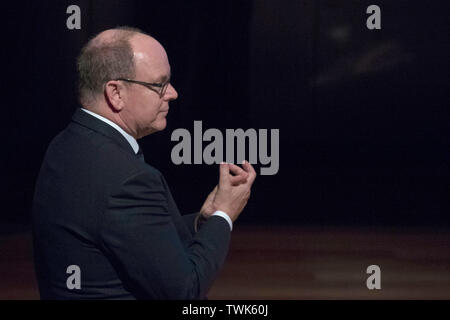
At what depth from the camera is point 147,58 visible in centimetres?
144

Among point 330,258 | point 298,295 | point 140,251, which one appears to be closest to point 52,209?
point 140,251

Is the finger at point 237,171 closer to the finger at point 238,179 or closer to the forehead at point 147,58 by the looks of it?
the finger at point 238,179

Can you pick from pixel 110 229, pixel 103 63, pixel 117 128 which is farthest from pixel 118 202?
pixel 103 63

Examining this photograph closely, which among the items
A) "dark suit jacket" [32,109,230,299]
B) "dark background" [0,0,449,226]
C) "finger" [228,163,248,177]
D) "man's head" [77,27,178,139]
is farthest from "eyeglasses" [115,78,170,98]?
"dark background" [0,0,449,226]

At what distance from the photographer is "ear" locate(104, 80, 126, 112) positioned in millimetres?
1450

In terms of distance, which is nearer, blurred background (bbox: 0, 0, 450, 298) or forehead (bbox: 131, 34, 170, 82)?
forehead (bbox: 131, 34, 170, 82)

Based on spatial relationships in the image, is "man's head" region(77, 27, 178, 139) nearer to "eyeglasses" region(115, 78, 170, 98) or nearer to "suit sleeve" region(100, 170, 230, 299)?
"eyeglasses" region(115, 78, 170, 98)

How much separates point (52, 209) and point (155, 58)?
0.34 meters

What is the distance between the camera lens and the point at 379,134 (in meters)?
6.07

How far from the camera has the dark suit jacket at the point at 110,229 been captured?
4.22ft

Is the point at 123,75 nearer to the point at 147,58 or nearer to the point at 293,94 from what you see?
the point at 147,58

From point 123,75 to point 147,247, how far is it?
351 mm

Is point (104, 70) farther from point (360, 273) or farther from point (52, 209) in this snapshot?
point (360, 273)

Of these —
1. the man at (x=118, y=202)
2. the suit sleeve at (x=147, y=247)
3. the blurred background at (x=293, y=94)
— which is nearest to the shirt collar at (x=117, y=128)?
the man at (x=118, y=202)
